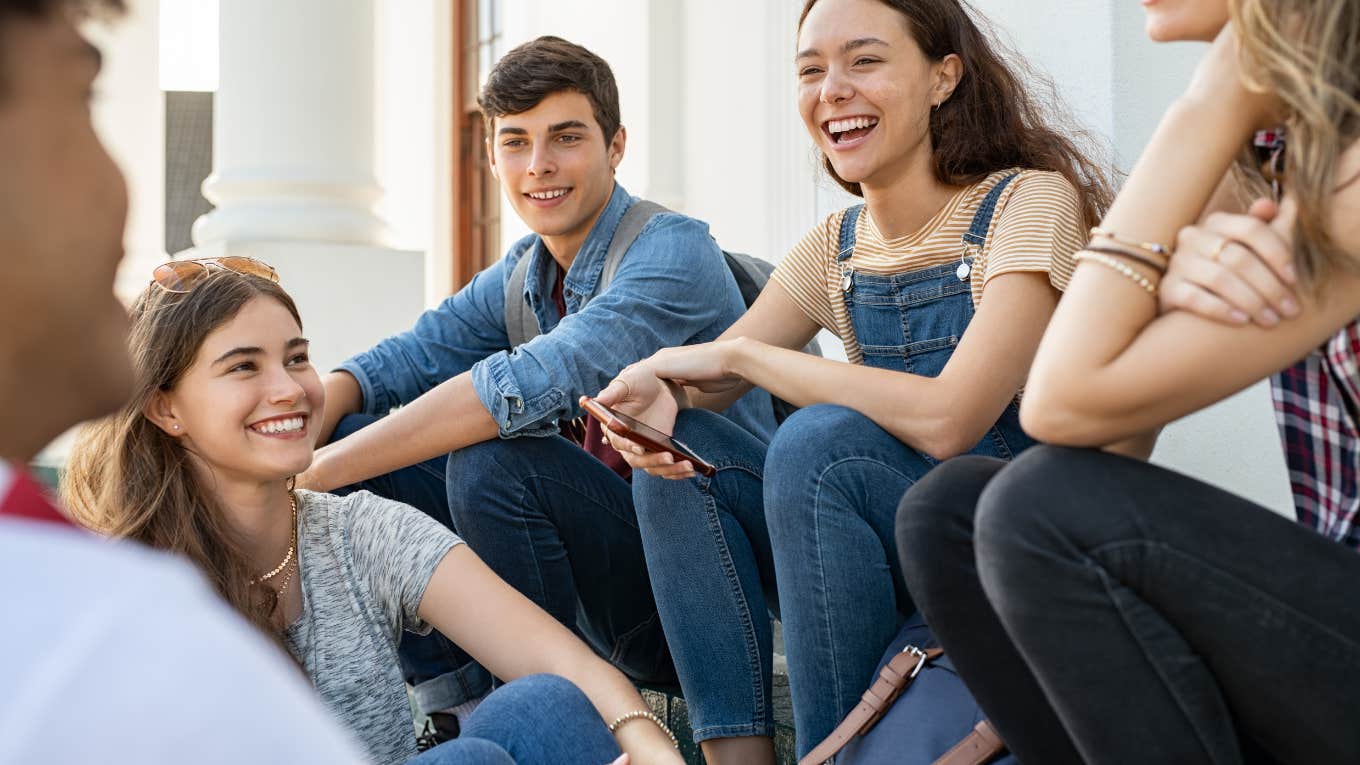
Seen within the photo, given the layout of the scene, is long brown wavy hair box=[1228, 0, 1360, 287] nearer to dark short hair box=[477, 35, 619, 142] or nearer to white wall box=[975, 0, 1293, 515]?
white wall box=[975, 0, 1293, 515]

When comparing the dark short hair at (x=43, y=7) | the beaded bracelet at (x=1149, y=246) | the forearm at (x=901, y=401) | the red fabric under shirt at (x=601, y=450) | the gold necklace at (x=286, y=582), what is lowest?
the gold necklace at (x=286, y=582)

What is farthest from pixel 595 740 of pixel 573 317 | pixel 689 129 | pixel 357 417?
pixel 689 129

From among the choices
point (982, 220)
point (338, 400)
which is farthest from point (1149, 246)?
point (338, 400)

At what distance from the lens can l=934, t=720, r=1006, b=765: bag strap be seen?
72.0 inches

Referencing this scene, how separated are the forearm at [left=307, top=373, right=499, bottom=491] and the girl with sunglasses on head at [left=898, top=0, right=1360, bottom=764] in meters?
1.42

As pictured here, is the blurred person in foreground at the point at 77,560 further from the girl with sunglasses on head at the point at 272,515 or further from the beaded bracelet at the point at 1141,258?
the girl with sunglasses on head at the point at 272,515

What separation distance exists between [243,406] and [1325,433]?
167 centimetres

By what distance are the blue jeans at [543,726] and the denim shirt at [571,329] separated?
2.95 feet

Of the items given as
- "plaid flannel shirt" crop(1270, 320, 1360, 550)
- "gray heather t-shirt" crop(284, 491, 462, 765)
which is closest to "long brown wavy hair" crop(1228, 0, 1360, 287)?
"plaid flannel shirt" crop(1270, 320, 1360, 550)

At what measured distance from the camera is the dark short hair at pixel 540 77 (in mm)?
3414

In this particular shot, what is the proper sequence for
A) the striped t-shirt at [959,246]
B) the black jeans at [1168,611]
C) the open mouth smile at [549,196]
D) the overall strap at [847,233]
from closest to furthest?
the black jeans at [1168,611], the striped t-shirt at [959,246], the overall strap at [847,233], the open mouth smile at [549,196]

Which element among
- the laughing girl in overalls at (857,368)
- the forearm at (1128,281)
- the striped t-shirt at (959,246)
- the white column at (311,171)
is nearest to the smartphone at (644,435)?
the laughing girl in overalls at (857,368)

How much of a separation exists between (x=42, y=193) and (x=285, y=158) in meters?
5.19

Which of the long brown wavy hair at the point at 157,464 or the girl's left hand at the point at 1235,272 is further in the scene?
the long brown wavy hair at the point at 157,464
